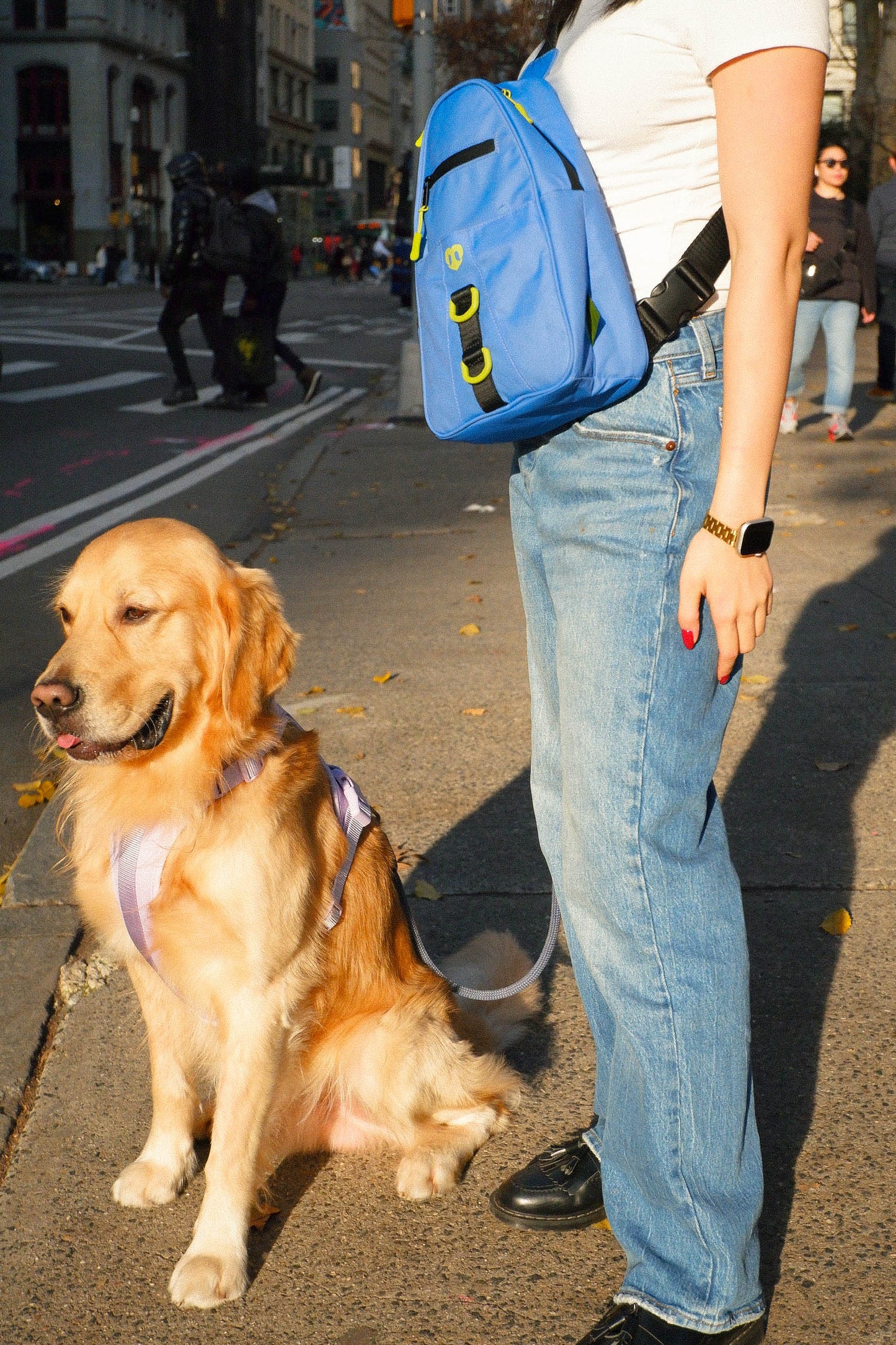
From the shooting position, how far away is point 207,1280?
230 cm

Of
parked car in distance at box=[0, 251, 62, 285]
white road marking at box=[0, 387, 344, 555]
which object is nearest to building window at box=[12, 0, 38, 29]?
parked car in distance at box=[0, 251, 62, 285]

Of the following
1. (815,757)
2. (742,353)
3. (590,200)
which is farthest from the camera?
(815,757)

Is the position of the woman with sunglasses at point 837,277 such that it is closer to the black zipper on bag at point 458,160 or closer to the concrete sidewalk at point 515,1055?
the concrete sidewalk at point 515,1055

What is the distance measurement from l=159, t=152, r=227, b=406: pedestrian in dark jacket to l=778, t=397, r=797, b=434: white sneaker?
6401mm

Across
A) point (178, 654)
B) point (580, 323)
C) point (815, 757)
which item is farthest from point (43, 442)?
point (580, 323)

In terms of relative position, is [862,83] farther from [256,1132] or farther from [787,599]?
[256,1132]

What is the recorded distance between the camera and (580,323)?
1.81 m

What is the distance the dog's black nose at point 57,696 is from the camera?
232 cm

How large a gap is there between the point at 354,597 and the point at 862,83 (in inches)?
983

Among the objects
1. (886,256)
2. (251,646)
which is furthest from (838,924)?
(886,256)

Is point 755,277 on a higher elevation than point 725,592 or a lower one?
higher

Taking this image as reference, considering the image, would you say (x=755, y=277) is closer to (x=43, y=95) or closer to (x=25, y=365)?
(x=25, y=365)

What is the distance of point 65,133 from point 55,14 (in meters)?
6.85

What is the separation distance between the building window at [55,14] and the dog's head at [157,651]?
77925 millimetres
